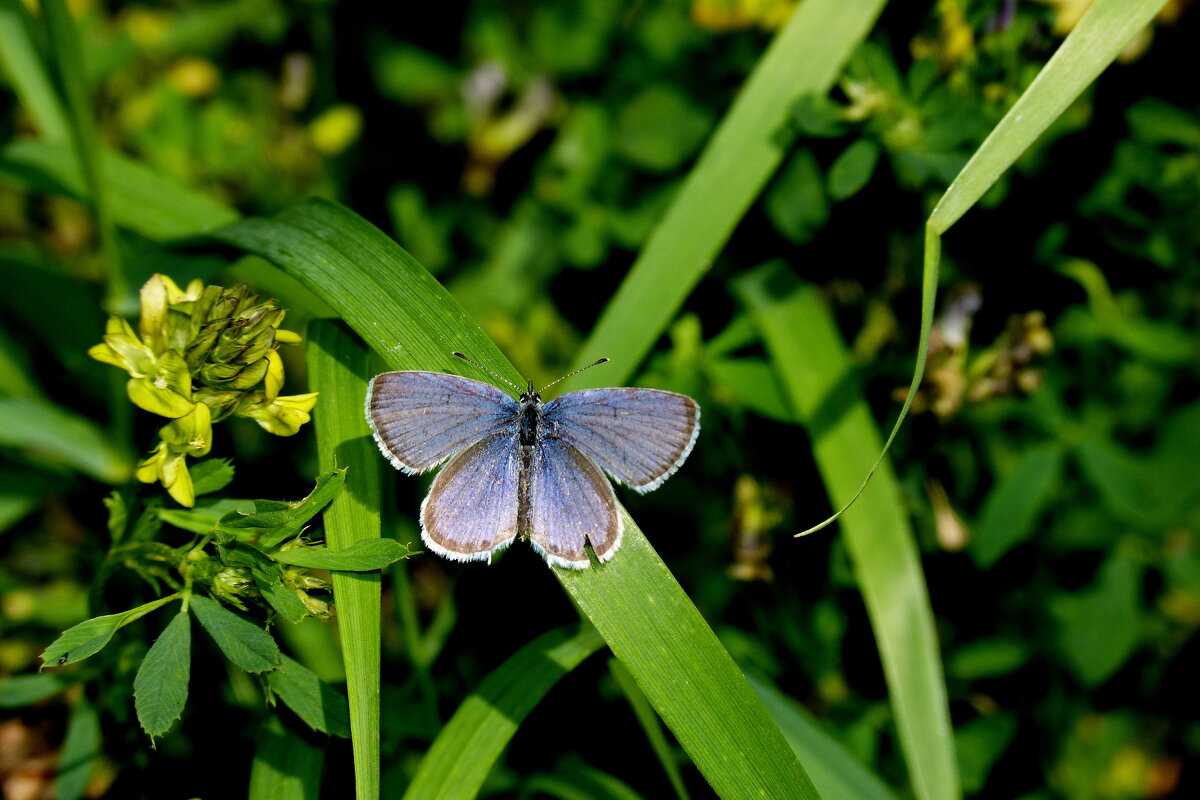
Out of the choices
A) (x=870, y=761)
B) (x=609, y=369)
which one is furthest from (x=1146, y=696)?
(x=609, y=369)

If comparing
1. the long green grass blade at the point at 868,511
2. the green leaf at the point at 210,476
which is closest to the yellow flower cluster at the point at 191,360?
the green leaf at the point at 210,476

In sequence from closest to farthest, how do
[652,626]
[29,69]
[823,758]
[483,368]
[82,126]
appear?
[652,626] < [483,368] < [823,758] < [82,126] < [29,69]

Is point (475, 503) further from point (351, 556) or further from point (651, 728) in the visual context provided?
point (651, 728)

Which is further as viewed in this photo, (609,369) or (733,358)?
(733,358)

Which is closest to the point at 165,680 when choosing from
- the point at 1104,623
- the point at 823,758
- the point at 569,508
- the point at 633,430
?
the point at 569,508

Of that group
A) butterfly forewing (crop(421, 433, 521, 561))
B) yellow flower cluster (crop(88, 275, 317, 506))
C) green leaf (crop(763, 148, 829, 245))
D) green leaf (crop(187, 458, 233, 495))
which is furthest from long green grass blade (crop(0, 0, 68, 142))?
green leaf (crop(763, 148, 829, 245))

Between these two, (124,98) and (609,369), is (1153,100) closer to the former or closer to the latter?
(609,369)

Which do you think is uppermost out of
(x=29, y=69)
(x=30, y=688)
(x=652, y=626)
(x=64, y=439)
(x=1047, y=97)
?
(x=29, y=69)
